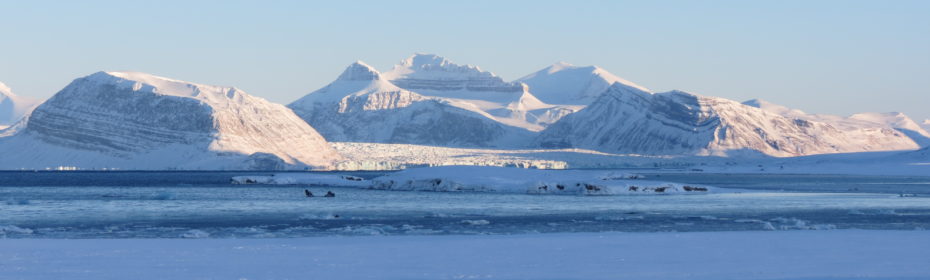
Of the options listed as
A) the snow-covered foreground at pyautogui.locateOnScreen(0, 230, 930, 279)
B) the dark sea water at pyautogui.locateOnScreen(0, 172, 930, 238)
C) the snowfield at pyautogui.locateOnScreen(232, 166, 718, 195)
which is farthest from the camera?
the snowfield at pyautogui.locateOnScreen(232, 166, 718, 195)

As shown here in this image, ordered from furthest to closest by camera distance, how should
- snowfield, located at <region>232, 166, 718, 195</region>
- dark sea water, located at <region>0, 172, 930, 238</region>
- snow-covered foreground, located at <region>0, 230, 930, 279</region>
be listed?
snowfield, located at <region>232, 166, 718, 195</region> < dark sea water, located at <region>0, 172, 930, 238</region> < snow-covered foreground, located at <region>0, 230, 930, 279</region>

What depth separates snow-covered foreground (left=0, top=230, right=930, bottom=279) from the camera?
2881cm

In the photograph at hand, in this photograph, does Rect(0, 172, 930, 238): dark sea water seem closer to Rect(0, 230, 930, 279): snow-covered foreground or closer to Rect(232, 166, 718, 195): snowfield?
Rect(0, 230, 930, 279): snow-covered foreground

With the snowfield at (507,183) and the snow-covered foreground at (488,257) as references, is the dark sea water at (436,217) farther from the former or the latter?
the snowfield at (507,183)

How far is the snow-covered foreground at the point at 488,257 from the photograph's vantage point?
28.8m

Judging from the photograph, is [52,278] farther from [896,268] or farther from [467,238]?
[896,268]

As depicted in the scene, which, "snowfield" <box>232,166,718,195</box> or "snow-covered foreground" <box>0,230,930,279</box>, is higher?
"snow-covered foreground" <box>0,230,930,279</box>

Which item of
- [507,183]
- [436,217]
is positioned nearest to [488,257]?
[436,217]

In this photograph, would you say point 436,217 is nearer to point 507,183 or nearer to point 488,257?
point 488,257

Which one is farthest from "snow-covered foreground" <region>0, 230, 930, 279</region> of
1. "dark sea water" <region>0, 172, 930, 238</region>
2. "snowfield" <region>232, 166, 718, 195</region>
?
"snowfield" <region>232, 166, 718, 195</region>

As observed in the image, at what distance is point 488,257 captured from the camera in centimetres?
3291

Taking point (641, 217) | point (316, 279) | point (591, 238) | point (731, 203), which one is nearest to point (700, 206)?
point (731, 203)

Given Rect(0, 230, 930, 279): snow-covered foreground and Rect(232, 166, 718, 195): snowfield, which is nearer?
Rect(0, 230, 930, 279): snow-covered foreground

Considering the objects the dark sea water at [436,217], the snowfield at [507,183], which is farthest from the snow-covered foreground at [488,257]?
the snowfield at [507,183]
